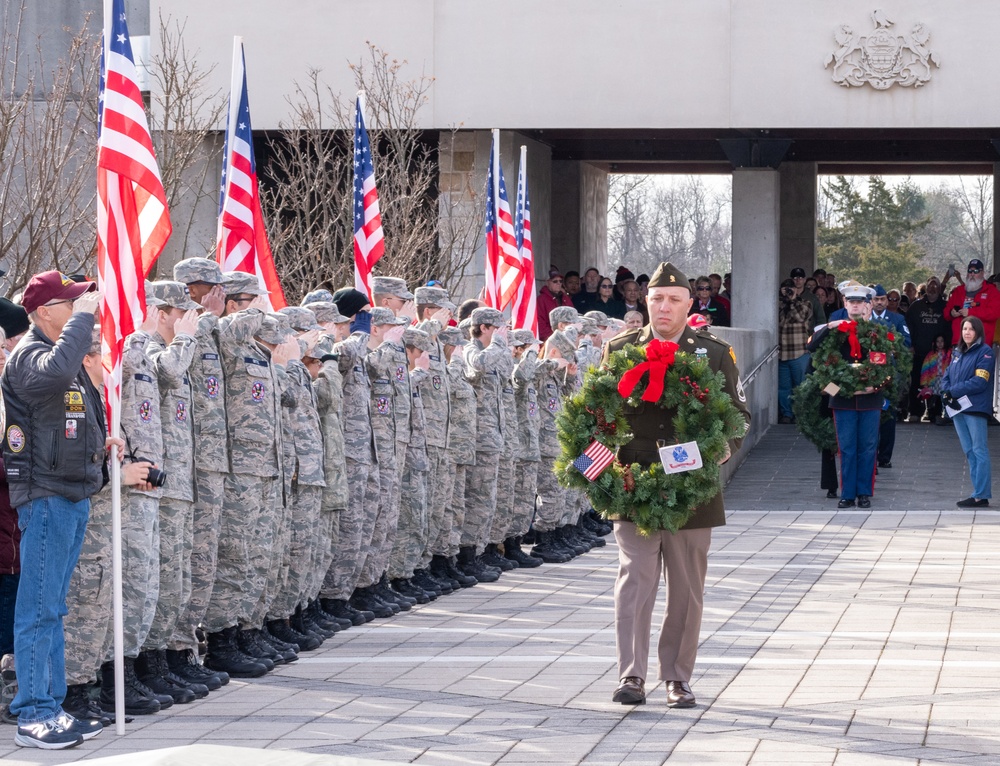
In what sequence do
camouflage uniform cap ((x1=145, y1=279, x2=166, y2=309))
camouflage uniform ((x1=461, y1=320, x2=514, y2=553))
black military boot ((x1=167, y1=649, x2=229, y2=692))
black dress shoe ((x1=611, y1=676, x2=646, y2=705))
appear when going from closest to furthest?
black dress shoe ((x1=611, y1=676, x2=646, y2=705)), camouflage uniform cap ((x1=145, y1=279, x2=166, y2=309)), black military boot ((x1=167, y1=649, x2=229, y2=692)), camouflage uniform ((x1=461, y1=320, x2=514, y2=553))

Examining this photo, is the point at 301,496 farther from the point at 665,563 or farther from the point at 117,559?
the point at 665,563

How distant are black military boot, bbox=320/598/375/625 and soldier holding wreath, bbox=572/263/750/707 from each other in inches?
109

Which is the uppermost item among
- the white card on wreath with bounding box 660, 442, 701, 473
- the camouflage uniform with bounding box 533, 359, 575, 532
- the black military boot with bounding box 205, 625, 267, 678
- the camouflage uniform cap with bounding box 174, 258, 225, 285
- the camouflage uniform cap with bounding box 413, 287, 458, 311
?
the camouflage uniform cap with bounding box 174, 258, 225, 285

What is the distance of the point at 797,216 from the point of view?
98.5ft

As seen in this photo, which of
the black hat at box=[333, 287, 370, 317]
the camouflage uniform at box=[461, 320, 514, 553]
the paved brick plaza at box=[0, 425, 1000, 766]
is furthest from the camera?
the camouflage uniform at box=[461, 320, 514, 553]

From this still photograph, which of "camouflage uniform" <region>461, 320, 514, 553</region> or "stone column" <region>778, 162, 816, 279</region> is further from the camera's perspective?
"stone column" <region>778, 162, 816, 279</region>

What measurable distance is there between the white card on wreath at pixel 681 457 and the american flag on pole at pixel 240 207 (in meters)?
3.59

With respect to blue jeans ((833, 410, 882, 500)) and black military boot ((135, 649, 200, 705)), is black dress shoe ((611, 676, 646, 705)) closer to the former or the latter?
black military boot ((135, 649, 200, 705))

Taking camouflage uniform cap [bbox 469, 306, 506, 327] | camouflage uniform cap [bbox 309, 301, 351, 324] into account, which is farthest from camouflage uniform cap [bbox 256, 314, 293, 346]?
camouflage uniform cap [bbox 469, 306, 506, 327]

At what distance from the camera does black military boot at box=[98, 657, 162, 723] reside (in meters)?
7.51

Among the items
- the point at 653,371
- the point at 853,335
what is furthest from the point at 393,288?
the point at 853,335

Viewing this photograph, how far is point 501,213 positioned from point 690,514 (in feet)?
29.5

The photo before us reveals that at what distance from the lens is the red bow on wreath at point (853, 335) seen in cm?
1658

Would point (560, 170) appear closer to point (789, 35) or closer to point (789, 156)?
point (789, 156)
